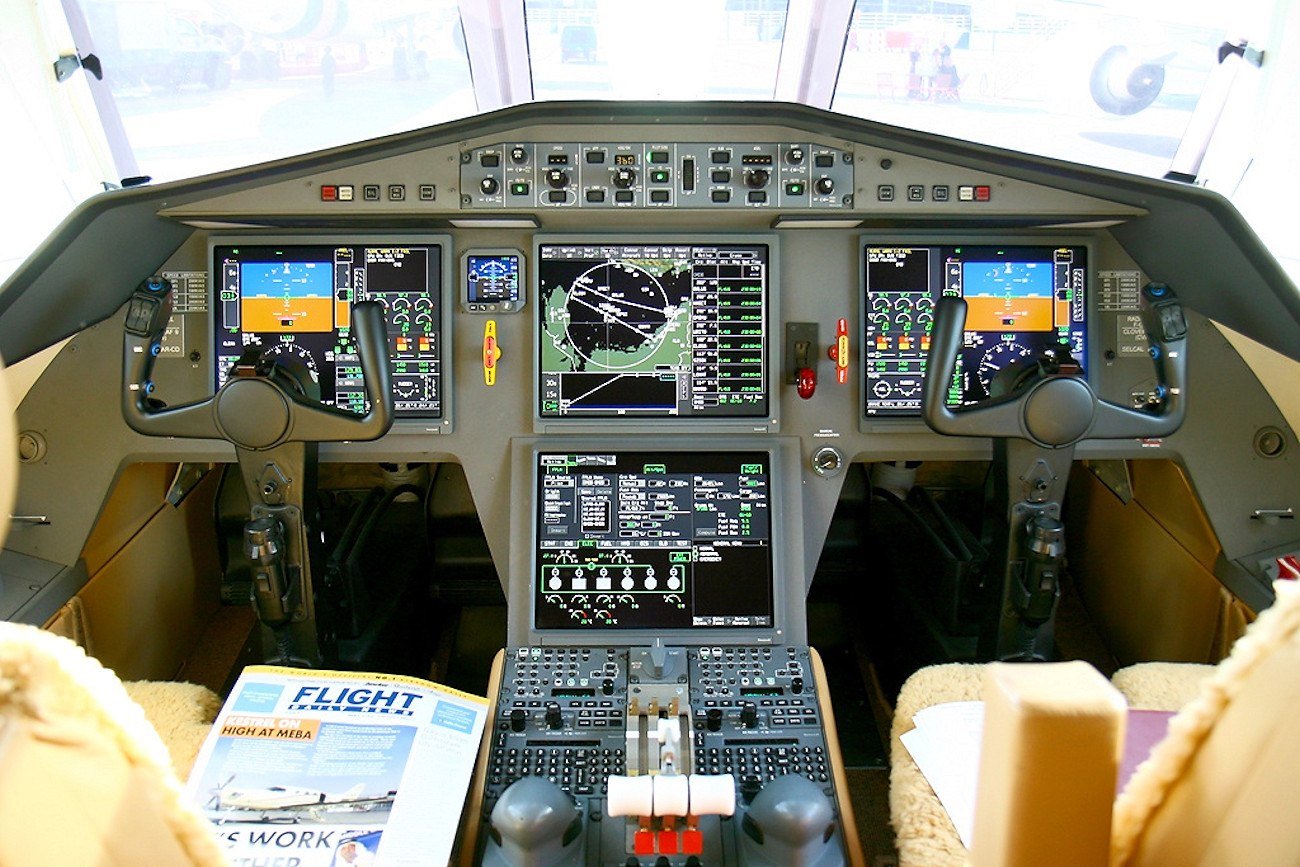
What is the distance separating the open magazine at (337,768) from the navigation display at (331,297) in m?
0.67

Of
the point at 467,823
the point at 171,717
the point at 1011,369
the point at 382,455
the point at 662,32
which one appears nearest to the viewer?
the point at 467,823

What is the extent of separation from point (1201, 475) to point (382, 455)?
5.83ft

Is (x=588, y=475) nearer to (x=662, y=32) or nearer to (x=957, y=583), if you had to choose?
(x=957, y=583)

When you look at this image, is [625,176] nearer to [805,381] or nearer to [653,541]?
[805,381]

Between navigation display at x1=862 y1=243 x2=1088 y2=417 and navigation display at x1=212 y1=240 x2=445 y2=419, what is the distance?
0.95m

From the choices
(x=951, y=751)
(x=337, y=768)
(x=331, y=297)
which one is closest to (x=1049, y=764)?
(x=951, y=751)

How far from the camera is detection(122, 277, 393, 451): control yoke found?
1.61 metres

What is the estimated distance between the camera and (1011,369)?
185cm

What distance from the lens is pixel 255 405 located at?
64.2 inches

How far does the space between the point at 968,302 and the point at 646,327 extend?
701 millimetres

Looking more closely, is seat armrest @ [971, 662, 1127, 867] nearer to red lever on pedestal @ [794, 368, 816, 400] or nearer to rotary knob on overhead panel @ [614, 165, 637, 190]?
red lever on pedestal @ [794, 368, 816, 400]

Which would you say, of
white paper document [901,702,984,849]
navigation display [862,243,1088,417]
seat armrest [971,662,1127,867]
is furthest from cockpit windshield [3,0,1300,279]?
seat armrest [971,662,1127,867]

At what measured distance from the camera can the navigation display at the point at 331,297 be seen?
196cm

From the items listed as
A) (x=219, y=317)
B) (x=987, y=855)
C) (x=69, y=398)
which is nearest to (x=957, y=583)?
(x=987, y=855)
